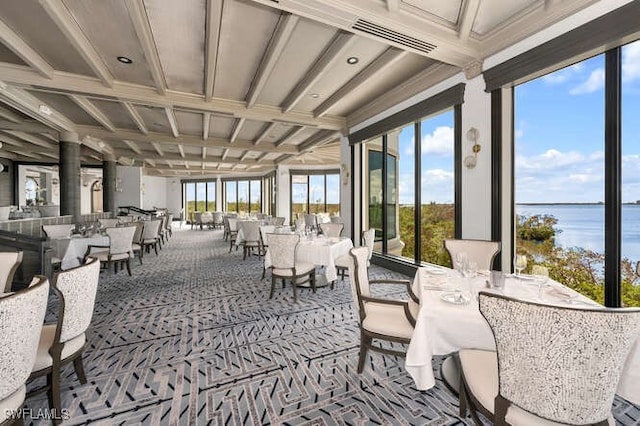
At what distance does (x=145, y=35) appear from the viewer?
10.5 feet

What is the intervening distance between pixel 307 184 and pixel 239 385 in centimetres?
1224

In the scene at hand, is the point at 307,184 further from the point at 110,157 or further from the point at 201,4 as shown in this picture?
the point at 201,4

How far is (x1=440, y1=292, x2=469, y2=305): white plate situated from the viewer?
1.76 metres

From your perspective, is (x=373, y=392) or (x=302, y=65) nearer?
(x=373, y=392)

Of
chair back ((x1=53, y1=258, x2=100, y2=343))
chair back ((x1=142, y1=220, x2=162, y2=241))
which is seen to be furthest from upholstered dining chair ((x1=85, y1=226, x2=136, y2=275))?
chair back ((x1=53, y1=258, x2=100, y2=343))

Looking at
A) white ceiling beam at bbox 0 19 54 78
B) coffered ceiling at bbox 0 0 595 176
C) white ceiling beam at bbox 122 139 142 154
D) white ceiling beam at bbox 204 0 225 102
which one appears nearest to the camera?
white ceiling beam at bbox 204 0 225 102

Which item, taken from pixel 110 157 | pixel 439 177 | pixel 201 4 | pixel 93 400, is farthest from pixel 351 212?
pixel 110 157

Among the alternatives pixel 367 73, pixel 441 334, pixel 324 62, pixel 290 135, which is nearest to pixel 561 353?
pixel 441 334

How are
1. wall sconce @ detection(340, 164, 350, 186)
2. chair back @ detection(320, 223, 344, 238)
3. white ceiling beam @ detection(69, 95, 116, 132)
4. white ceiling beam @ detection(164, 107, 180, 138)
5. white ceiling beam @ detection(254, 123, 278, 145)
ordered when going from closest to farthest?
white ceiling beam @ detection(69, 95, 116, 132), chair back @ detection(320, 223, 344, 238), white ceiling beam @ detection(164, 107, 180, 138), wall sconce @ detection(340, 164, 350, 186), white ceiling beam @ detection(254, 123, 278, 145)

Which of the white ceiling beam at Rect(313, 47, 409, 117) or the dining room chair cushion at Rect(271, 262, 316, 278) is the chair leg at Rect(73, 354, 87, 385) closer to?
the dining room chair cushion at Rect(271, 262, 316, 278)

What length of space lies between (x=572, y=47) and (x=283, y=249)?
153 inches

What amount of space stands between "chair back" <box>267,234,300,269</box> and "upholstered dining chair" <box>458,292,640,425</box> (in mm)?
2853

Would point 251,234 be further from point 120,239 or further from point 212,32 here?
point 212,32

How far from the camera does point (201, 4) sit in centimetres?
289
